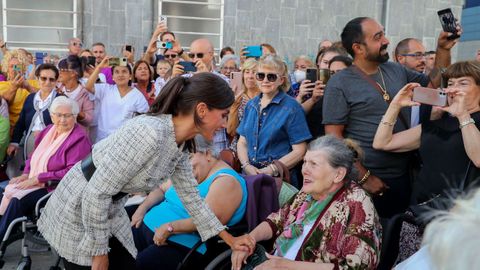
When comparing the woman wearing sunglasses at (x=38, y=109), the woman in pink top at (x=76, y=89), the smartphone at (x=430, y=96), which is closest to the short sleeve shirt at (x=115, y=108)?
the woman in pink top at (x=76, y=89)

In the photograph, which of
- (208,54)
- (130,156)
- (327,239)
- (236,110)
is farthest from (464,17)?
(130,156)

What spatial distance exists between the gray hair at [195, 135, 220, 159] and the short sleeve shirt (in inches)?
82.1

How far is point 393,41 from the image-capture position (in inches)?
455

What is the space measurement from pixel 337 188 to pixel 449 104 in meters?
0.74

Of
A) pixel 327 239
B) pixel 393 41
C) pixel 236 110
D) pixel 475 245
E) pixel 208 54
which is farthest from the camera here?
pixel 393 41

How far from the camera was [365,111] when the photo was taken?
133 inches

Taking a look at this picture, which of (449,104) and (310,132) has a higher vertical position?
(449,104)

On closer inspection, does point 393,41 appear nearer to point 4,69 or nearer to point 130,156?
point 4,69

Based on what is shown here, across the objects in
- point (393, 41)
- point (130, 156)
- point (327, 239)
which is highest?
point (393, 41)

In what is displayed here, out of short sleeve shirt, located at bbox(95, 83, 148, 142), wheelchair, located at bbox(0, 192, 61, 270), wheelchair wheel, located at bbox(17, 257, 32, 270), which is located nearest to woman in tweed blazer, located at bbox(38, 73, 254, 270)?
wheelchair wheel, located at bbox(17, 257, 32, 270)

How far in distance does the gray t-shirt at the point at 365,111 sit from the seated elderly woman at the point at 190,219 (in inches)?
29.7

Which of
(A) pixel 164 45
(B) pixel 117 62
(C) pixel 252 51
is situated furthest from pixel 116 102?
(C) pixel 252 51

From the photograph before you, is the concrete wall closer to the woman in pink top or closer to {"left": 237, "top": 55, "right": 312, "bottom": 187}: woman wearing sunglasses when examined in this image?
the woman in pink top

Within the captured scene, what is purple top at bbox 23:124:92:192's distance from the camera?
4.30m
